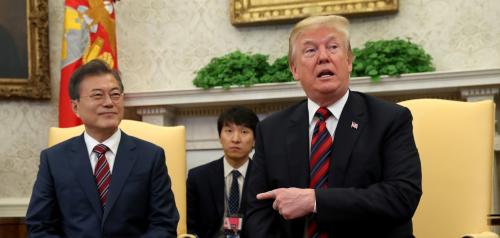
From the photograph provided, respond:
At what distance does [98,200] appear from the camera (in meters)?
2.21

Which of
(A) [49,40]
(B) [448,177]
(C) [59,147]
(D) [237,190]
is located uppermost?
(A) [49,40]

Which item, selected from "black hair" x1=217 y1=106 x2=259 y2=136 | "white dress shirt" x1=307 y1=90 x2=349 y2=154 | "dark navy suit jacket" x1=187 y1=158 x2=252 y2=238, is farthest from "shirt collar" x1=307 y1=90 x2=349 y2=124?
"black hair" x1=217 y1=106 x2=259 y2=136

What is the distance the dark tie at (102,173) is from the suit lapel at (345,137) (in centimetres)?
95

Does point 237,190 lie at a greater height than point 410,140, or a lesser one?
lesser

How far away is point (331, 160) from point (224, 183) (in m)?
1.71

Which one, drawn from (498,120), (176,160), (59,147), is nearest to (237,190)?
(176,160)

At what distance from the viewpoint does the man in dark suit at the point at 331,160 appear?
1.77 meters

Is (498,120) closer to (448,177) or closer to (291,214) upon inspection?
(448,177)

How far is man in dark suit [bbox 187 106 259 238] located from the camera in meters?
3.39

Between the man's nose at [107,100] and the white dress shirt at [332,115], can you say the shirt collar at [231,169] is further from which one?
the white dress shirt at [332,115]

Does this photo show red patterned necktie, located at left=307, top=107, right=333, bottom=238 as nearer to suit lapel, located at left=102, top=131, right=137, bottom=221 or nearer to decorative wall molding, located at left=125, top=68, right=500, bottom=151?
suit lapel, located at left=102, top=131, right=137, bottom=221

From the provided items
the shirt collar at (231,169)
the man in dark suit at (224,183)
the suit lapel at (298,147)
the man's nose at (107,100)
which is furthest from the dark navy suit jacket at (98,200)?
the shirt collar at (231,169)

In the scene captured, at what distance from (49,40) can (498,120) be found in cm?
400

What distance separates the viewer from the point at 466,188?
2.42 metres
